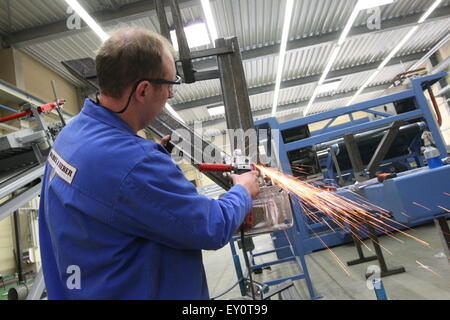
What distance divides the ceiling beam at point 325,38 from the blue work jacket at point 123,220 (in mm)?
6511

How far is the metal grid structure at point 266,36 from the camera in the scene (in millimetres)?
5223

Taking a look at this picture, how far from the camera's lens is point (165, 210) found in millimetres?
839

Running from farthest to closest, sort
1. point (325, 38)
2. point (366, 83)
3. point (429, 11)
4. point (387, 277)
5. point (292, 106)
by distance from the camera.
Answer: point (292, 106), point (366, 83), point (325, 38), point (429, 11), point (387, 277)

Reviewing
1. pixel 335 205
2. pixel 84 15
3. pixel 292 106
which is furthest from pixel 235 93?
pixel 292 106

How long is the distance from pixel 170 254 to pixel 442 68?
11.8m

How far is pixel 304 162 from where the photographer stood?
4.55m

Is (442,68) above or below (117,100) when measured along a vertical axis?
above

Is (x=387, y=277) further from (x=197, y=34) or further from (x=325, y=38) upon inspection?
(x=325, y=38)

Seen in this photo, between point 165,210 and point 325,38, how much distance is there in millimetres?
7505

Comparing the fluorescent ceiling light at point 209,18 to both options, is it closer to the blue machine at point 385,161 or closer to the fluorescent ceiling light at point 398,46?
the blue machine at point 385,161

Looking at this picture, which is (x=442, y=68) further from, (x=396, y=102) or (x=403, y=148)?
(x=396, y=102)

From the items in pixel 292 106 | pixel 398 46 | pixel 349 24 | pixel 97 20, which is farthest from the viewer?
pixel 292 106

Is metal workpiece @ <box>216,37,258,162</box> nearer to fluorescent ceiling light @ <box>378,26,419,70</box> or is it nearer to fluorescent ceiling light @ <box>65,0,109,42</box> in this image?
fluorescent ceiling light @ <box>65,0,109,42</box>

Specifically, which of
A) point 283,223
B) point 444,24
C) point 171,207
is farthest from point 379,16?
point 171,207
